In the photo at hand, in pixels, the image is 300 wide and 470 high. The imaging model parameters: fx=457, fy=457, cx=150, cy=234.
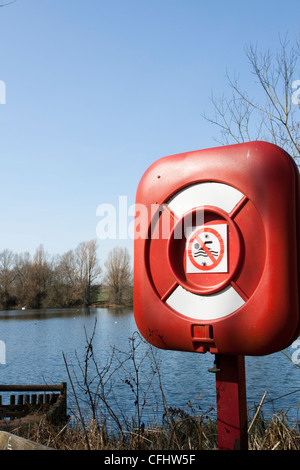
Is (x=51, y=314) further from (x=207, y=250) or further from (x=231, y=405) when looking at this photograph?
(x=207, y=250)

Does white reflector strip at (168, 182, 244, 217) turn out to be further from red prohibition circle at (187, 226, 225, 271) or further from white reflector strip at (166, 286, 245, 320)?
white reflector strip at (166, 286, 245, 320)

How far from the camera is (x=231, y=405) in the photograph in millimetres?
1891

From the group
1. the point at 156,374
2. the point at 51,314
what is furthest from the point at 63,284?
the point at 156,374

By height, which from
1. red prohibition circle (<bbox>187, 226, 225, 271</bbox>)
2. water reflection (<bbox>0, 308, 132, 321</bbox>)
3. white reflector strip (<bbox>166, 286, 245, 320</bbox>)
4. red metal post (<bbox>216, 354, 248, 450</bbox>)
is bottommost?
water reflection (<bbox>0, 308, 132, 321</bbox>)

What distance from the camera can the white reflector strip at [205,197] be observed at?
183cm

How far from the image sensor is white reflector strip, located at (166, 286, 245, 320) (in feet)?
5.86

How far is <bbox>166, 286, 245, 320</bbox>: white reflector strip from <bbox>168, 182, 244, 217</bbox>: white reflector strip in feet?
1.09

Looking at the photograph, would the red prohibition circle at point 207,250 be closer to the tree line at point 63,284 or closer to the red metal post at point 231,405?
the red metal post at point 231,405

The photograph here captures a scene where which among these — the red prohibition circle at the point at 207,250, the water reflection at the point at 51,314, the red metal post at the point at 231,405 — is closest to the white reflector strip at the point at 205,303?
the red prohibition circle at the point at 207,250

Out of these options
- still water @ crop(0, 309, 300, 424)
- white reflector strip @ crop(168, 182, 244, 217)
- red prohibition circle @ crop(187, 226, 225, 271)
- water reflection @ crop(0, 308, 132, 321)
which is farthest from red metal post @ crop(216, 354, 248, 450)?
water reflection @ crop(0, 308, 132, 321)

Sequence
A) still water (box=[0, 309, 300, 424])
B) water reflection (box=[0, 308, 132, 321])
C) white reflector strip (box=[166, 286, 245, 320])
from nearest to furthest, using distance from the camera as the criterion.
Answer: white reflector strip (box=[166, 286, 245, 320]) < still water (box=[0, 309, 300, 424]) < water reflection (box=[0, 308, 132, 321])

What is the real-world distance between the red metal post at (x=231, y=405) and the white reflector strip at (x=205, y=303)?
0.75ft

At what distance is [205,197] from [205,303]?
0.43 metres

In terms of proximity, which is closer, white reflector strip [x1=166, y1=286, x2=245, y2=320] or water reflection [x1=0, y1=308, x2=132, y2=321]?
white reflector strip [x1=166, y1=286, x2=245, y2=320]
